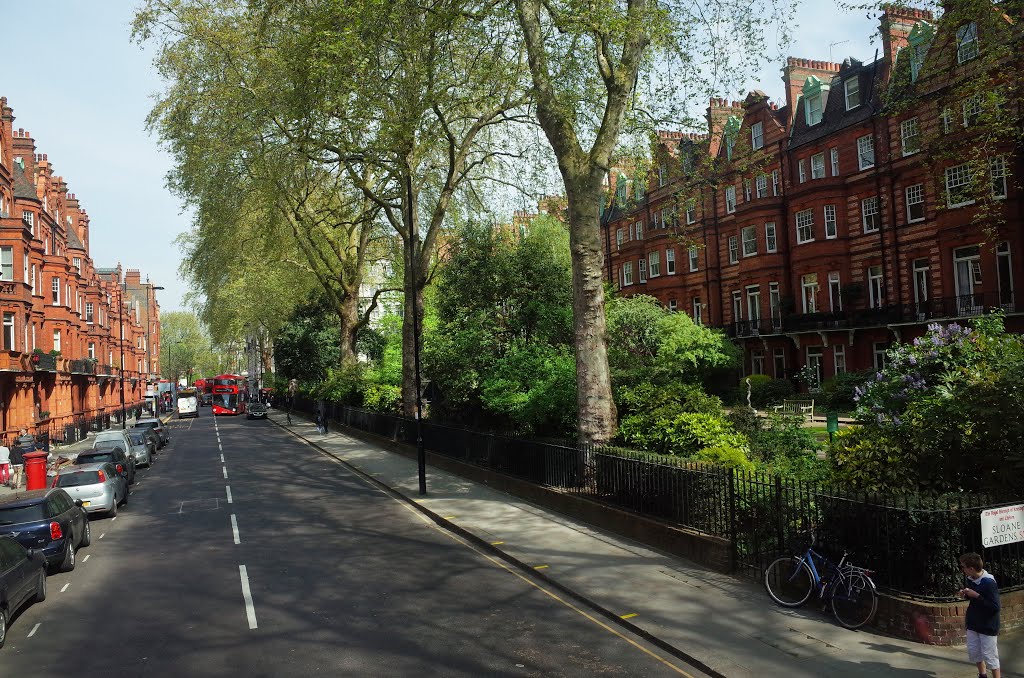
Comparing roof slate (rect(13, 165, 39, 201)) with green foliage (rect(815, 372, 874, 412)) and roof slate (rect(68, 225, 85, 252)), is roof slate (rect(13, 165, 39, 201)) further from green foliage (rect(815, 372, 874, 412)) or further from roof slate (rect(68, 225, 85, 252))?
green foliage (rect(815, 372, 874, 412))

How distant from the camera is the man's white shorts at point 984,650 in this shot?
663 cm

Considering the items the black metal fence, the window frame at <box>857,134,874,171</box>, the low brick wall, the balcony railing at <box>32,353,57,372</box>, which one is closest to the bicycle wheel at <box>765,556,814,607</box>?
the black metal fence

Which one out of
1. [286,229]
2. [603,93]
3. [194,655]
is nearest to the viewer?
[194,655]

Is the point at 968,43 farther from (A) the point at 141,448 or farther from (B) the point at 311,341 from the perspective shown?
(B) the point at 311,341

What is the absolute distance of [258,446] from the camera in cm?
3503

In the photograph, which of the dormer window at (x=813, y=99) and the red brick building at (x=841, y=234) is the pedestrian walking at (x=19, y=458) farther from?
the dormer window at (x=813, y=99)

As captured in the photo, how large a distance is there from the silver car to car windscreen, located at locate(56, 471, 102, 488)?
9038 millimetres

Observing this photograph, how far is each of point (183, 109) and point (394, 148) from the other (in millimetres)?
12840

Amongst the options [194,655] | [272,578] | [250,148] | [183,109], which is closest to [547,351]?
[272,578]

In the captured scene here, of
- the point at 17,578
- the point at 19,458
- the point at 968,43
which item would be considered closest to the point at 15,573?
the point at 17,578

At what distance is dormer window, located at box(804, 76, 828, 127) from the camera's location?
37.9m

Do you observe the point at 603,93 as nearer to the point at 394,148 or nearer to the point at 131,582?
the point at 394,148

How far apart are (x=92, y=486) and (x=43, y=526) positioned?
18.8ft

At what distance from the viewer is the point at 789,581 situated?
9.16 metres
